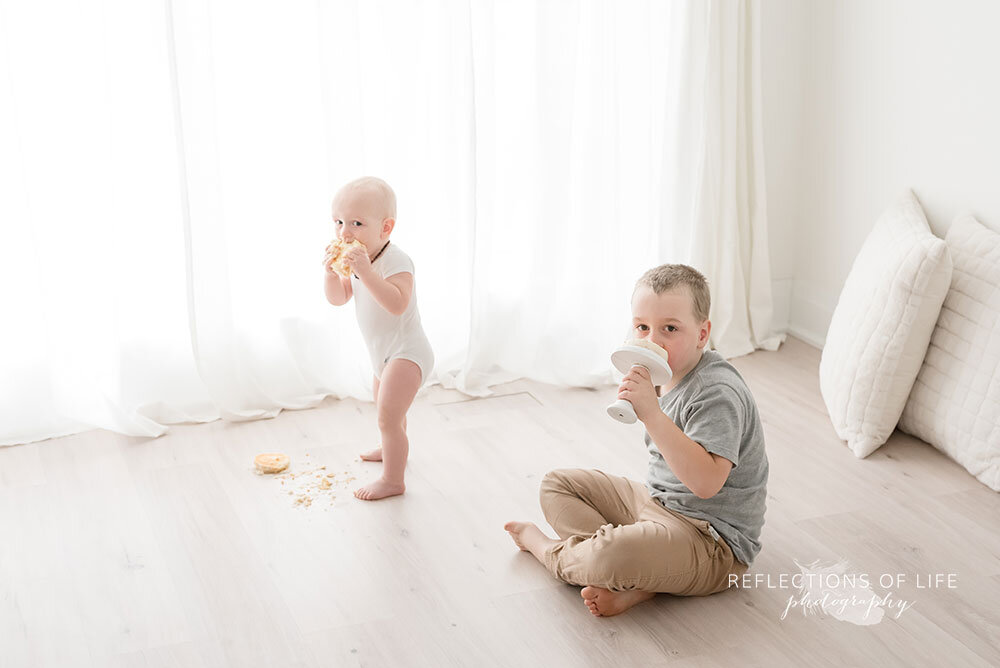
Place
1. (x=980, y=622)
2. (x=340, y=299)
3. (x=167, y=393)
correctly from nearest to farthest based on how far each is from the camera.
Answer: (x=980, y=622)
(x=340, y=299)
(x=167, y=393)

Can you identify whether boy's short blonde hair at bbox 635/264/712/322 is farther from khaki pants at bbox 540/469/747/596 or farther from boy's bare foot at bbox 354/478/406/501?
boy's bare foot at bbox 354/478/406/501

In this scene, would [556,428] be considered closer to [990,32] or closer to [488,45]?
[488,45]

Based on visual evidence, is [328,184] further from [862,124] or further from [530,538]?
[862,124]

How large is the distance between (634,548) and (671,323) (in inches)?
17.5

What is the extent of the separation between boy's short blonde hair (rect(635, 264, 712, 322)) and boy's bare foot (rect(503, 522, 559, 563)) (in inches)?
23.4

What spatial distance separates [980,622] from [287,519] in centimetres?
152

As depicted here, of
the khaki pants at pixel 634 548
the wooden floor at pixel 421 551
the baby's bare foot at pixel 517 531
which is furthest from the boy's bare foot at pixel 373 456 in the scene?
the khaki pants at pixel 634 548

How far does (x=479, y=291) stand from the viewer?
3.39 meters

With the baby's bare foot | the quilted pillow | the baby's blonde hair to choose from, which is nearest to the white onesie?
the baby's blonde hair

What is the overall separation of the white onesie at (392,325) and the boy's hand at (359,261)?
0.10 meters

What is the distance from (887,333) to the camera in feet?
9.45

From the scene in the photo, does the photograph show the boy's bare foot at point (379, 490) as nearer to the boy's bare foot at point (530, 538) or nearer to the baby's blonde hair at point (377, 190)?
the boy's bare foot at point (530, 538)

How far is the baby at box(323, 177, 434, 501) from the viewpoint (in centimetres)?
260

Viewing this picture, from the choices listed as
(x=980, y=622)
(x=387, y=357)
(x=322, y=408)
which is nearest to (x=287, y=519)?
(x=387, y=357)
